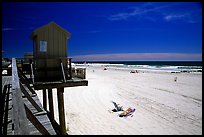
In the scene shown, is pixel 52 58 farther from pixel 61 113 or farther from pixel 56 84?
pixel 61 113

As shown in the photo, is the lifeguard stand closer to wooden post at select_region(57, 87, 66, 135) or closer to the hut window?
the hut window

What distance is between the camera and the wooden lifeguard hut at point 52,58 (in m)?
8.30

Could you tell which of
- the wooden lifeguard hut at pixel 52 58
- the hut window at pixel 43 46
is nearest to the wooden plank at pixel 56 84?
the wooden lifeguard hut at pixel 52 58

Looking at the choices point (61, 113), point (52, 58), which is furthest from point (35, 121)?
point (52, 58)

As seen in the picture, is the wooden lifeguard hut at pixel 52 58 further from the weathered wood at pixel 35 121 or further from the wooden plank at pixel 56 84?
the weathered wood at pixel 35 121

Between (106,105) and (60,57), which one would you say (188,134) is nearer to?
(106,105)

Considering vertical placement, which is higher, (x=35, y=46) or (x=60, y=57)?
(x=35, y=46)

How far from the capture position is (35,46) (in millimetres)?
8570

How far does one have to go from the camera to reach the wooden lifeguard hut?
8.30 metres

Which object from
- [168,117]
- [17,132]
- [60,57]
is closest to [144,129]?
[168,117]

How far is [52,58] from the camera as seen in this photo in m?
8.62

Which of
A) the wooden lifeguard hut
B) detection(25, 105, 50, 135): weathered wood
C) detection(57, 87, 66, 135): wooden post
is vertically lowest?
detection(57, 87, 66, 135): wooden post

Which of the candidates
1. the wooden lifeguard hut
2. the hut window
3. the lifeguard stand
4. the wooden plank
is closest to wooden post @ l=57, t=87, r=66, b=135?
the wooden lifeguard hut

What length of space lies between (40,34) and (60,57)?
4.59ft
